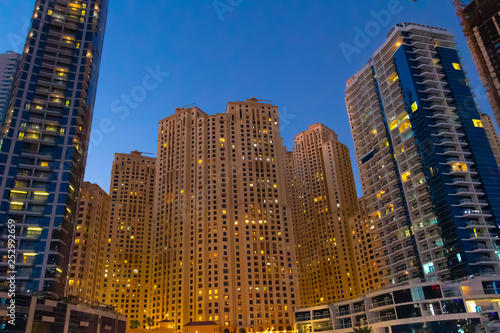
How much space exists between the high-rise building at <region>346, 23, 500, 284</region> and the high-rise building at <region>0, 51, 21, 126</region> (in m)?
136

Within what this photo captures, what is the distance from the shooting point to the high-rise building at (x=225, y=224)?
149750mm

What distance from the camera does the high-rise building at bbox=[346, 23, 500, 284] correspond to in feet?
334

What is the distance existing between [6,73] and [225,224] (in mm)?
110709

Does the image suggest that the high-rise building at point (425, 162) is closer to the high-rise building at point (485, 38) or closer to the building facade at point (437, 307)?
the building facade at point (437, 307)

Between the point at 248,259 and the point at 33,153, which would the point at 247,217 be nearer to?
the point at 248,259

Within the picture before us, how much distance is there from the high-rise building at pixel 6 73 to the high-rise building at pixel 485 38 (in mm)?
→ 174603

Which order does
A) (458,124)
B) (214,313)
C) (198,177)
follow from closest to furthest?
(458,124) → (214,313) → (198,177)

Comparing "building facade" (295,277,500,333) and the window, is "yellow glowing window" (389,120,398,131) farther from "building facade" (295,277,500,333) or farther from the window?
"building facade" (295,277,500,333)

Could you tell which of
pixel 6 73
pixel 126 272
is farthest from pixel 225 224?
pixel 6 73

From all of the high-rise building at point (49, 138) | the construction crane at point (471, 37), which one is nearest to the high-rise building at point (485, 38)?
the construction crane at point (471, 37)

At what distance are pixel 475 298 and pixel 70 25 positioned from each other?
12056cm

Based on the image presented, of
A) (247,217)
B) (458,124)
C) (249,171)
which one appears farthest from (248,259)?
(458,124)

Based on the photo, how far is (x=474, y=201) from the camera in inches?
4092

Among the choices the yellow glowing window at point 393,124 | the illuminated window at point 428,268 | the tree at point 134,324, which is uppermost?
the yellow glowing window at point 393,124
